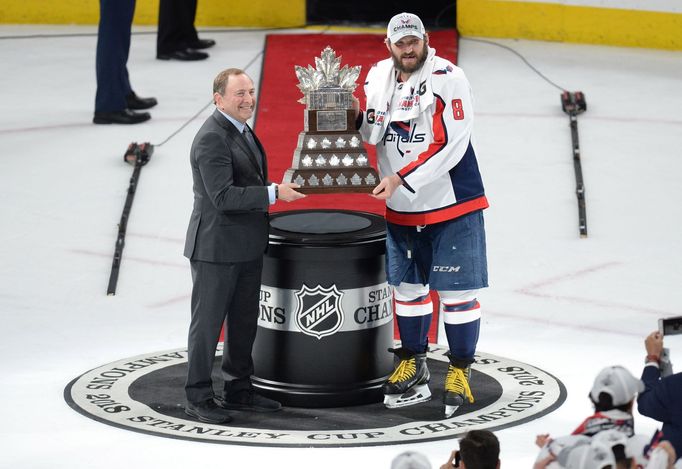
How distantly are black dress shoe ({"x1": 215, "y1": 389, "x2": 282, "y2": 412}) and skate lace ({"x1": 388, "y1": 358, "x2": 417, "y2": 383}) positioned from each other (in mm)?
587

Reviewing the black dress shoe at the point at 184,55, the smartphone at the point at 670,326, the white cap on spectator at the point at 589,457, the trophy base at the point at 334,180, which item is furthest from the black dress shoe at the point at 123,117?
the white cap on spectator at the point at 589,457

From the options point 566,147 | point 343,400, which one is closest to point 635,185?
point 566,147

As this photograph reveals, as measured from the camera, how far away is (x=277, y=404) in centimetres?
745

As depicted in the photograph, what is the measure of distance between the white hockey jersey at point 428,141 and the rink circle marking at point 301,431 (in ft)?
3.23

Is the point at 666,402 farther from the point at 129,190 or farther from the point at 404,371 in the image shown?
the point at 129,190

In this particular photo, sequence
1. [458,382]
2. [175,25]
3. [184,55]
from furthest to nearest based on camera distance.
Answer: [184,55] < [175,25] < [458,382]

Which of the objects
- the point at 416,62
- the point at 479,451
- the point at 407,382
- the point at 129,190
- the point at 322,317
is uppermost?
the point at 416,62

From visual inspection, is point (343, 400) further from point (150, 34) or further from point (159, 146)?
point (150, 34)

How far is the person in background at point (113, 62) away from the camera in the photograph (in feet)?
40.7

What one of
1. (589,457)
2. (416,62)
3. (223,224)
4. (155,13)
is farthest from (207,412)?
(155,13)

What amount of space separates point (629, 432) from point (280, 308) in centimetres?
282

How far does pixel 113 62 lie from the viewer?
1248 cm

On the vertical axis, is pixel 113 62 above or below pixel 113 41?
below

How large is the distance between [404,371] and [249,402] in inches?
31.0
